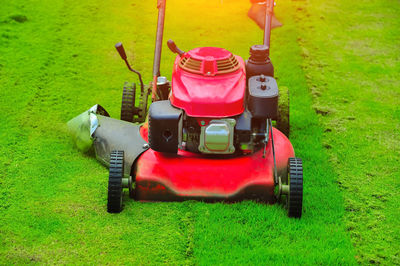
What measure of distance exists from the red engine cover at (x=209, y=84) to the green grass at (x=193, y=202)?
719 millimetres

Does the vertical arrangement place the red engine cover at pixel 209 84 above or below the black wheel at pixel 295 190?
above

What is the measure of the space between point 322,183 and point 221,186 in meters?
0.98

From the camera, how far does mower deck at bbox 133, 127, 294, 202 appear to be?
15.9ft

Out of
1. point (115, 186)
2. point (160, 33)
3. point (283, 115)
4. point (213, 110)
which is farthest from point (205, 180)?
point (160, 33)

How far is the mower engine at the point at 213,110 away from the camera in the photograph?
15.7ft

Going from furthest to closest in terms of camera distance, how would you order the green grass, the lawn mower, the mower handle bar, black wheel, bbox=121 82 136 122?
black wheel, bbox=121 82 136 122, the mower handle bar, the lawn mower, the green grass

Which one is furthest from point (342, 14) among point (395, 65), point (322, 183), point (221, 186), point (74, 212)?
point (74, 212)

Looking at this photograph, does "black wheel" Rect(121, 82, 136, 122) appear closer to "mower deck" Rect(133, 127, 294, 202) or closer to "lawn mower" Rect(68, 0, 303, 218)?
"lawn mower" Rect(68, 0, 303, 218)

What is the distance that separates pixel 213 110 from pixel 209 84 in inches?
11.2

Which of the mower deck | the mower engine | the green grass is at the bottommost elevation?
the green grass

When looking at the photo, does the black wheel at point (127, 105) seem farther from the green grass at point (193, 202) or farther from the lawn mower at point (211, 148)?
the lawn mower at point (211, 148)

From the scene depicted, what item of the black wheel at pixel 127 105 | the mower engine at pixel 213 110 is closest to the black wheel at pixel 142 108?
the black wheel at pixel 127 105

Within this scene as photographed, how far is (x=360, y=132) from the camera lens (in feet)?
21.0

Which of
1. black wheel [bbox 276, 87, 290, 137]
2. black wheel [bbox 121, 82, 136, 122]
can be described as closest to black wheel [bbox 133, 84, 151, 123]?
black wheel [bbox 121, 82, 136, 122]
